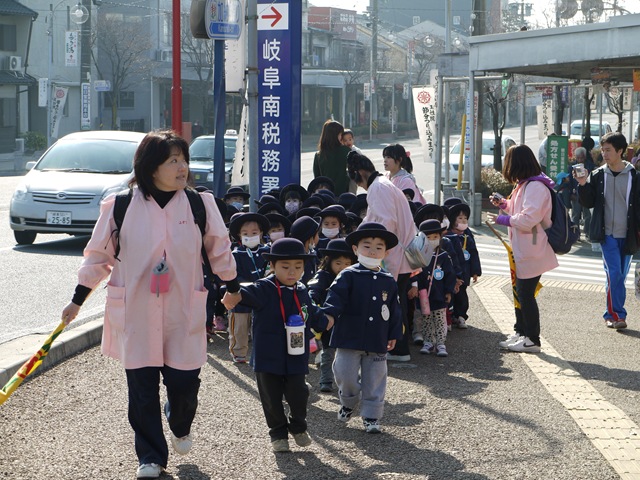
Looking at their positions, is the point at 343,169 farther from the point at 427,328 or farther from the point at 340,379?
the point at 340,379

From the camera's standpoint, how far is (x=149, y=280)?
198 inches

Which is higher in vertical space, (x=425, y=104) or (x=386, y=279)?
(x=425, y=104)

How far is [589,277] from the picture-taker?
1384 cm

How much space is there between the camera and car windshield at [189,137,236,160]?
70.0ft

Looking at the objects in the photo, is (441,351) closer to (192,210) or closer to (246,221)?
(246,221)

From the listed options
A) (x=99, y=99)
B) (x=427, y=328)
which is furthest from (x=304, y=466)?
(x=99, y=99)

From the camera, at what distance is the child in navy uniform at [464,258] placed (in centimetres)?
946

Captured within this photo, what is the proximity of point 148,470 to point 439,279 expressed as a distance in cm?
417

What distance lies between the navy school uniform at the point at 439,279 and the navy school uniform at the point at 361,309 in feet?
7.76

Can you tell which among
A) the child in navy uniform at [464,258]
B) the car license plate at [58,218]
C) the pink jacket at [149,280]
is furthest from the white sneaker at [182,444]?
the car license plate at [58,218]

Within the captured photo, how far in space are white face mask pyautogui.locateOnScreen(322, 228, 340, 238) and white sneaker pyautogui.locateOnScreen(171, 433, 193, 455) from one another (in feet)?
10.9

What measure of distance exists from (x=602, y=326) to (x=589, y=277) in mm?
4200

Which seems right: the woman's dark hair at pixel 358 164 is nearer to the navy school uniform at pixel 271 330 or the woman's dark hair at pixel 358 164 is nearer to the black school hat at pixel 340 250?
the black school hat at pixel 340 250

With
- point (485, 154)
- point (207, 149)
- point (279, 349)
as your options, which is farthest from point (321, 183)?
point (485, 154)
